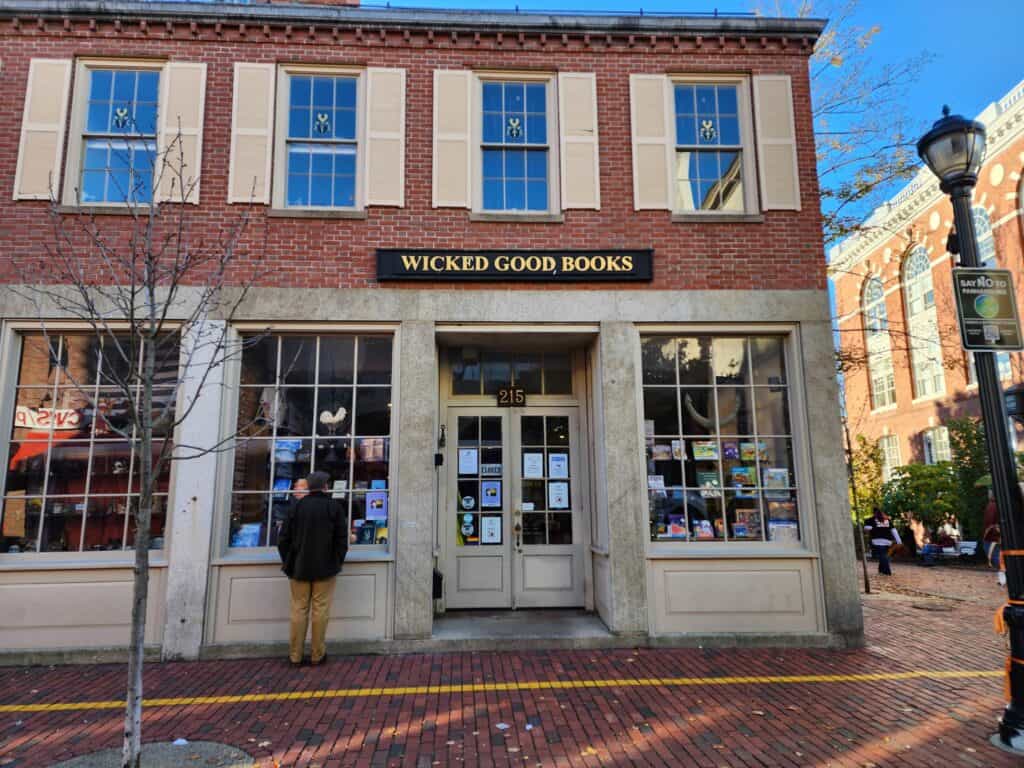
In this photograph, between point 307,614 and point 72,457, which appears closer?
point 307,614

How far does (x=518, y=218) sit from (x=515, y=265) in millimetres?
624

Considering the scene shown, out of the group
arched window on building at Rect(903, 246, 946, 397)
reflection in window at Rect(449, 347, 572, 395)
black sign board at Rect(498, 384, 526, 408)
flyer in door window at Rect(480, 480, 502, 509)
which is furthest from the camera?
arched window on building at Rect(903, 246, 946, 397)

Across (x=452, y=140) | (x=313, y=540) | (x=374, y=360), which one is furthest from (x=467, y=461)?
(x=452, y=140)

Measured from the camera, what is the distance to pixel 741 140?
786 centimetres

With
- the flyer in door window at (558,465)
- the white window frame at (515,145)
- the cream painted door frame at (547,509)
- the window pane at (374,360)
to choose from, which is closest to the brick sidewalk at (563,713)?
the cream painted door frame at (547,509)

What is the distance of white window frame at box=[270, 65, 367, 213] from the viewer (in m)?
7.38

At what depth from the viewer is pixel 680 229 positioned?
7.53m

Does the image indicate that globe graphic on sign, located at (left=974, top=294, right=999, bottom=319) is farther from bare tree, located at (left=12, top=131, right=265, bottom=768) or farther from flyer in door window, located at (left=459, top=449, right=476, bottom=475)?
bare tree, located at (left=12, top=131, right=265, bottom=768)

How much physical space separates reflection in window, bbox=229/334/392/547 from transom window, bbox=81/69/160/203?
257 cm

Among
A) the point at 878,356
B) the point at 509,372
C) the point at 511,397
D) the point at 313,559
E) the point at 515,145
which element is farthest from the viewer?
the point at 878,356

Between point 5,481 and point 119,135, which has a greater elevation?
point 119,135

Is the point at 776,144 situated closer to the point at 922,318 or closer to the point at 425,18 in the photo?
the point at 425,18

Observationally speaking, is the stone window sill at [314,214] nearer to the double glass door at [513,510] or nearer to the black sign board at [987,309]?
the double glass door at [513,510]

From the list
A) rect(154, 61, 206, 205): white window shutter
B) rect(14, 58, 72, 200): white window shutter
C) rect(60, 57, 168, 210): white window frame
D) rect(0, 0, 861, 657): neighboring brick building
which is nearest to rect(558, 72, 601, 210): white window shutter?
rect(0, 0, 861, 657): neighboring brick building
